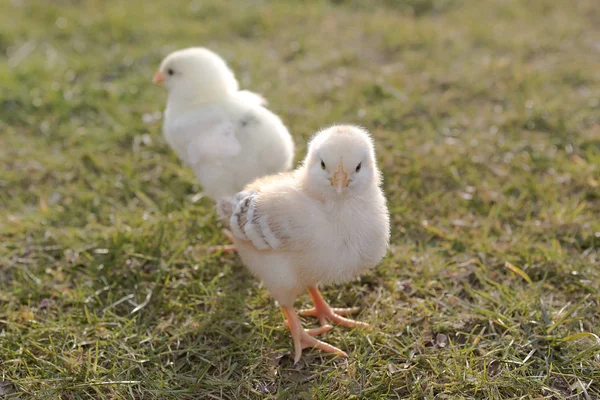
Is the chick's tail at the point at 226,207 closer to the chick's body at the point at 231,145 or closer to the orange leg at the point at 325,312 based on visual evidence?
the chick's body at the point at 231,145

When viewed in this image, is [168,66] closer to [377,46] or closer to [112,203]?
[112,203]

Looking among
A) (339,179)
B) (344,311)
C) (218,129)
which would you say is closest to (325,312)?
(344,311)

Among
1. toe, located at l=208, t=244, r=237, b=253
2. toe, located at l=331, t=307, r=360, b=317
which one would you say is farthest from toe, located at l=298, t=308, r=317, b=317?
toe, located at l=208, t=244, r=237, b=253

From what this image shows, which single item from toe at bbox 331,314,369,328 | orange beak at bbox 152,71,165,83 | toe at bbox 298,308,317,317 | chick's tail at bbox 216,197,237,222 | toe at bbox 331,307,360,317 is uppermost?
orange beak at bbox 152,71,165,83

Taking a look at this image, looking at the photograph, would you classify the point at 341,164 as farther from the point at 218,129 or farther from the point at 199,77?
the point at 199,77

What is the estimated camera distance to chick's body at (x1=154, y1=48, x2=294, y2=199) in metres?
3.22

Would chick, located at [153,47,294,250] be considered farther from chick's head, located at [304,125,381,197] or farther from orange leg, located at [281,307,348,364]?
orange leg, located at [281,307,348,364]

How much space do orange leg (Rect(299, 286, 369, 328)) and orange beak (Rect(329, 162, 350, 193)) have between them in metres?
0.75

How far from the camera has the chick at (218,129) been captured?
3223 mm

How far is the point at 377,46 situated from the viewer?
582 centimetres

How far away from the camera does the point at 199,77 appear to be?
3521 millimetres

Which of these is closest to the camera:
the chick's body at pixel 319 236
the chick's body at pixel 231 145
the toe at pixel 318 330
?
the chick's body at pixel 319 236


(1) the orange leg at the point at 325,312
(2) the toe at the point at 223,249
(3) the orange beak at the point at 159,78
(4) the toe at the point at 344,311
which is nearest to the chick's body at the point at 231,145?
(2) the toe at the point at 223,249

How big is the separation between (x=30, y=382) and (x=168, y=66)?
2.00 m
